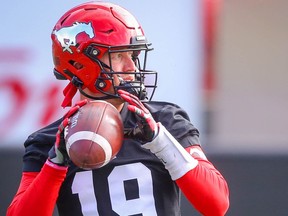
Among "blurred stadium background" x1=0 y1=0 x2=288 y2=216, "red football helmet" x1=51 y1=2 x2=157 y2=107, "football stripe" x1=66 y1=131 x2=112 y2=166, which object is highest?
"red football helmet" x1=51 y1=2 x2=157 y2=107

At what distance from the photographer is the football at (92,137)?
257 cm

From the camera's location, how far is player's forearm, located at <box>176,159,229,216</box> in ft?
8.84

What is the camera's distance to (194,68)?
4559mm

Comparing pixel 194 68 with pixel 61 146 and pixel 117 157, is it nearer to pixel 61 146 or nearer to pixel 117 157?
pixel 117 157

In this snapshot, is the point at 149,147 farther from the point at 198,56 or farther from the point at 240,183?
the point at 198,56

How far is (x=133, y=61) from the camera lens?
2891 mm

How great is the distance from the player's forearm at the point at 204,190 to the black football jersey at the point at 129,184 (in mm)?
140

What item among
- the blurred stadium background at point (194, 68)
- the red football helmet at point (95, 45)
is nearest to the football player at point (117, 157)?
the red football helmet at point (95, 45)

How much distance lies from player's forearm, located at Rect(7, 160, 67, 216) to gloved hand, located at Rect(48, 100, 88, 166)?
3 centimetres

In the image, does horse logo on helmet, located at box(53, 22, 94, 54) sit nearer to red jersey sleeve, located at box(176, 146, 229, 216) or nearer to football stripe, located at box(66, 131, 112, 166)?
football stripe, located at box(66, 131, 112, 166)

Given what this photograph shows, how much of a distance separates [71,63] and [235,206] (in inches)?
63.0

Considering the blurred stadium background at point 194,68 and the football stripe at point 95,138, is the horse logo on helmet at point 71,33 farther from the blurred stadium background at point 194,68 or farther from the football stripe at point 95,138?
the blurred stadium background at point 194,68

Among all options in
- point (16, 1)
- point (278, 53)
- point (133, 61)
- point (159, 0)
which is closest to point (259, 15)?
point (278, 53)

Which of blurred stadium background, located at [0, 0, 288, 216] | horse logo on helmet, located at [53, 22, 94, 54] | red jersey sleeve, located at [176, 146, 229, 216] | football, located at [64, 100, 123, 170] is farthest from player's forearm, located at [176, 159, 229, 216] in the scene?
blurred stadium background, located at [0, 0, 288, 216]
